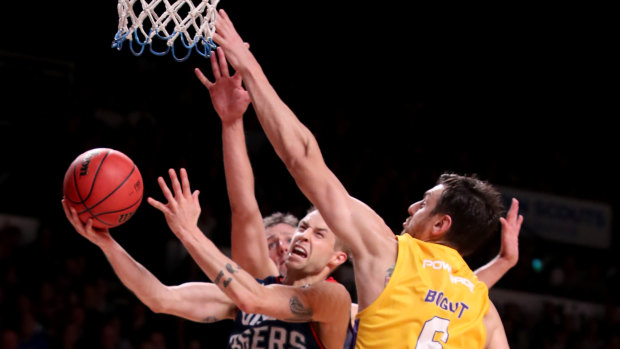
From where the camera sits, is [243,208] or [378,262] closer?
[378,262]

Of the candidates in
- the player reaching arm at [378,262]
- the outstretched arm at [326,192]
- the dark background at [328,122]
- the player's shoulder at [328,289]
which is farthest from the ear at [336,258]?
the dark background at [328,122]

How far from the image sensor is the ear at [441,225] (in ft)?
10.8

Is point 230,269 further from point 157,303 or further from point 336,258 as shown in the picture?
point 336,258

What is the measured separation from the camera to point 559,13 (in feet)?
36.5

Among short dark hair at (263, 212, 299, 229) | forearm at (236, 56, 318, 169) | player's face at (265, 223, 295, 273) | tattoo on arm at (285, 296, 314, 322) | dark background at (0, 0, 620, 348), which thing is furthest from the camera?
dark background at (0, 0, 620, 348)

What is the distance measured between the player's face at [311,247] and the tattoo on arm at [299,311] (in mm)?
416

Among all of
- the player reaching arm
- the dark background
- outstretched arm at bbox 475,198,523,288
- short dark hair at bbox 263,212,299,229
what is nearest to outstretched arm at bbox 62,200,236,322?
short dark hair at bbox 263,212,299,229

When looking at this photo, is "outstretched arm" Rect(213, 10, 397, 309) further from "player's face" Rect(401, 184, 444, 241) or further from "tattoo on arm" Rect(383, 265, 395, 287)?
"player's face" Rect(401, 184, 444, 241)

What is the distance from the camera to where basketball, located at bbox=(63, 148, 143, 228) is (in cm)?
312

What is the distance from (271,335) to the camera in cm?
342

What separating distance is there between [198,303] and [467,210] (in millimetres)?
1256

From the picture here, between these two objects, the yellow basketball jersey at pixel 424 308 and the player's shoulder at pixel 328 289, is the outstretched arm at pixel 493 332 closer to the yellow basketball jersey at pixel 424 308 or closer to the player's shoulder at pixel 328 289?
the yellow basketball jersey at pixel 424 308

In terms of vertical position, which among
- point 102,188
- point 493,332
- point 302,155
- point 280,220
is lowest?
point 493,332

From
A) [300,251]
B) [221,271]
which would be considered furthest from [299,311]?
[300,251]
